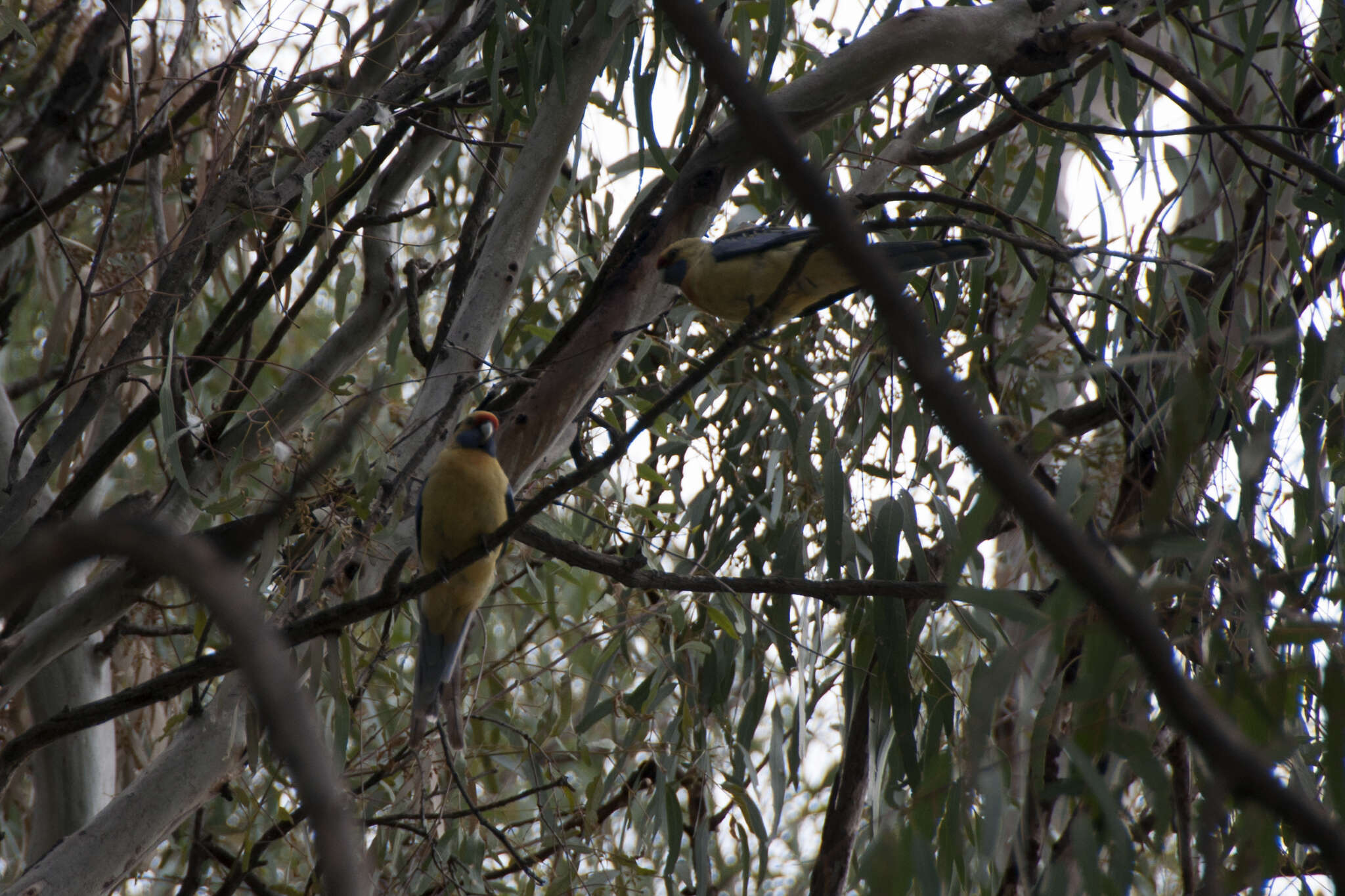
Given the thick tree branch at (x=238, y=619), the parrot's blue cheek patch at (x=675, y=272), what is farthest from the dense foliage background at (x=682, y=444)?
the thick tree branch at (x=238, y=619)

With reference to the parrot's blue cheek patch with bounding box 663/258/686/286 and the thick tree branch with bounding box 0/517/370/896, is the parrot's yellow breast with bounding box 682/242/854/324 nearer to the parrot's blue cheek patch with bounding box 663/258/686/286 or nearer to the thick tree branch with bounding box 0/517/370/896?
the parrot's blue cheek patch with bounding box 663/258/686/286

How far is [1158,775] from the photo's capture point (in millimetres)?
1423

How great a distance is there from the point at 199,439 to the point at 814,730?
8.38ft

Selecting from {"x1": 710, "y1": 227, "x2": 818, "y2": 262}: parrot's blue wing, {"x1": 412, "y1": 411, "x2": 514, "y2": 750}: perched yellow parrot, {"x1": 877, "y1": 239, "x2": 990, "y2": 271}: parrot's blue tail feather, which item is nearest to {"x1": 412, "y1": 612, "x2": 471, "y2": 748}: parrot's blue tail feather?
{"x1": 412, "y1": 411, "x2": 514, "y2": 750}: perched yellow parrot

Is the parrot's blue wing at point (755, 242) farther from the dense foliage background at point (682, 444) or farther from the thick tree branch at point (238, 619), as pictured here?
the thick tree branch at point (238, 619)

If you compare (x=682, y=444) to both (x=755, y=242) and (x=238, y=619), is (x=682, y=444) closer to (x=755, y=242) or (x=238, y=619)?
(x=755, y=242)

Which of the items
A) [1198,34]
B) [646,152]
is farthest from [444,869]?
[1198,34]

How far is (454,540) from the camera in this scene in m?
2.78

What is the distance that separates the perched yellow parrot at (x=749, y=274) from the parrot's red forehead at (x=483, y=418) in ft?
1.88

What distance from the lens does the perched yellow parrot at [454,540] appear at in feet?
8.61

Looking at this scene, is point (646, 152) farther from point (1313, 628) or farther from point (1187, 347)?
point (1313, 628)

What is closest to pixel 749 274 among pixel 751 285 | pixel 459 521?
pixel 751 285

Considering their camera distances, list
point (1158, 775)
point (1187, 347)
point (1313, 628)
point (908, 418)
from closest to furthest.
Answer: point (1313, 628) < point (1158, 775) < point (1187, 347) < point (908, 418)

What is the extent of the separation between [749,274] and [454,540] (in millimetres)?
971
